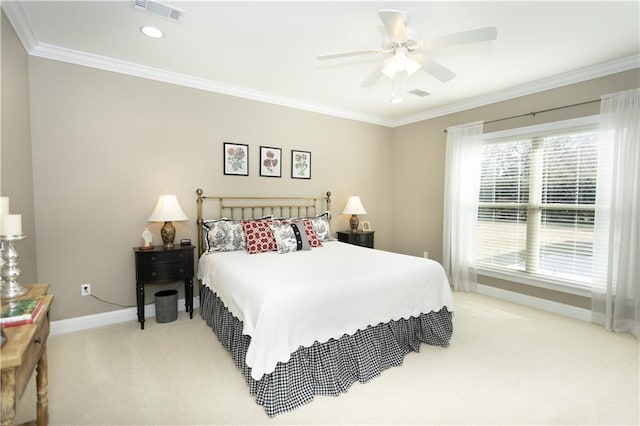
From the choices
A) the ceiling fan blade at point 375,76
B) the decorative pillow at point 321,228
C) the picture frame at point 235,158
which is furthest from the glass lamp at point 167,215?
the ceiling fan blade at point 375,76

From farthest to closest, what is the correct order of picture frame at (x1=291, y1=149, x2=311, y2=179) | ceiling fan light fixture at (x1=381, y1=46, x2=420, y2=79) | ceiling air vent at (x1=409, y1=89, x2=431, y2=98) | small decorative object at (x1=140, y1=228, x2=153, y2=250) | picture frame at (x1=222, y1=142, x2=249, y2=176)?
1. picture frame at (x1=291, y1=149, x2=311, y2=179)
2. ceiling air vent at (x1=409, y1=89, x2=431, y2=98)
3. picture frame at (x1=222, y1=142, x2=249, y2=176)
4. small decorative object at (x1=140, y1=228, x2=153, y2=250)
5. ceiling fan light fixture at (x1=381, y1=46, x2=420, y2=79)

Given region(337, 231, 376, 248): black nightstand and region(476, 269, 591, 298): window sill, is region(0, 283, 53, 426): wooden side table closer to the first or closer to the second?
region(337, 231, 376, 248): black nightstand

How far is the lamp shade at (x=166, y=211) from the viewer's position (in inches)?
126

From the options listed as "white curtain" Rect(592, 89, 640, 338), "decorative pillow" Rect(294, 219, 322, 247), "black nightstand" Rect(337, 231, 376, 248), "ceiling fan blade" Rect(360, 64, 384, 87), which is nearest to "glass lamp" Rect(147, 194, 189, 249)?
"decorative pillow" Rect(294, 219, 322, 247)

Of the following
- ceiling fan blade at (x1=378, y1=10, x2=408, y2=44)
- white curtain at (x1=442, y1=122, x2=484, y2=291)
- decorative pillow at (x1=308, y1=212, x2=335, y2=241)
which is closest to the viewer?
ceiling fan blade at (x1=378, y1=10, x2=408, y2=44)

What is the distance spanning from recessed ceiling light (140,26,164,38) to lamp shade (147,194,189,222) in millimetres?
1487

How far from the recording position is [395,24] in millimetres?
1964

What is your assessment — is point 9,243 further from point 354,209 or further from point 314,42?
point 354,209

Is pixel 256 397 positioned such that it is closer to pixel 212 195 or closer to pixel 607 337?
pixel 212 195

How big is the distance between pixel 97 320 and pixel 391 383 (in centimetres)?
295

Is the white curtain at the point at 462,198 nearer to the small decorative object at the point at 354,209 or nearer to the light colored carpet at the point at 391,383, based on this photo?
the small decorative object at the point at 354,209

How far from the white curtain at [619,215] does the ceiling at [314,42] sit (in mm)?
492

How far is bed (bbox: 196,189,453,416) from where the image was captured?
6.50 ft

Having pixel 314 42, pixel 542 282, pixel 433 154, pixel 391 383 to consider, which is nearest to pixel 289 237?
pixel 391 383
